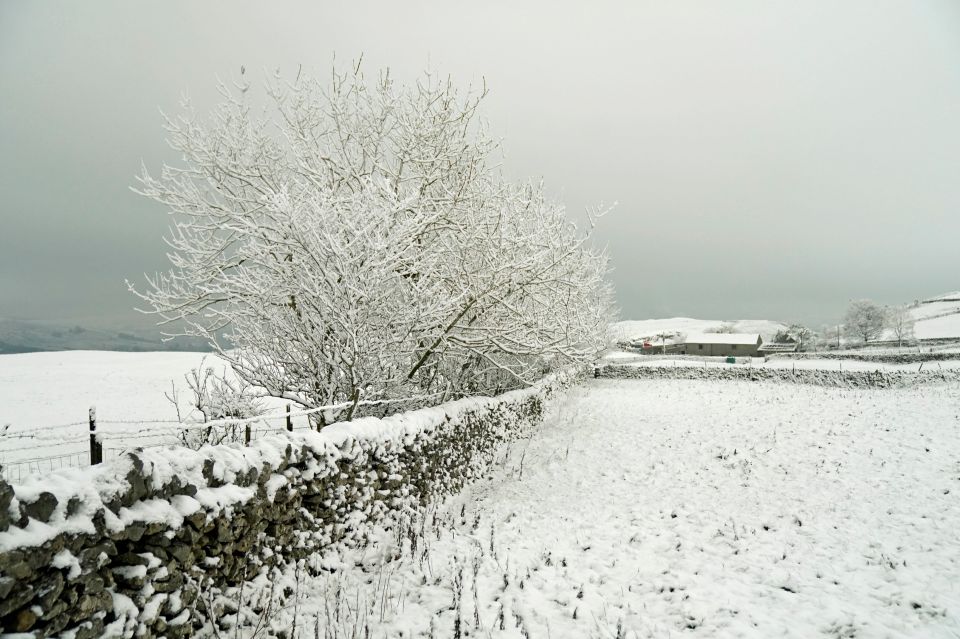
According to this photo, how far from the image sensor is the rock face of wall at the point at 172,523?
2596 mm

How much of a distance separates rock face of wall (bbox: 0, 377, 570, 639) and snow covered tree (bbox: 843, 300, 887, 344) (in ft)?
298

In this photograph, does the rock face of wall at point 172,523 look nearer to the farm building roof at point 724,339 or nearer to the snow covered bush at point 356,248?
the snow covered bush at point 356,248

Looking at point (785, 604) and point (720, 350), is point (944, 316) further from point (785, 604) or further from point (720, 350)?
point (785, 604)

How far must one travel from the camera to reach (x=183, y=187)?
29.6 ft

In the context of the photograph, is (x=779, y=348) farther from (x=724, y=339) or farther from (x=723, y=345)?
(x=723, y=345)

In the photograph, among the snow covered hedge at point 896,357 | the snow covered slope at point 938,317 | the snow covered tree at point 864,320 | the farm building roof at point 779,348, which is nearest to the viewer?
the snow covered hedge at point 896,357

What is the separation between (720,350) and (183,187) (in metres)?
77.6

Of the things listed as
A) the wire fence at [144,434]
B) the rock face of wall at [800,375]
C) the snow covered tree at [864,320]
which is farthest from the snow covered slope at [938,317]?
the wire fence at [144,434]

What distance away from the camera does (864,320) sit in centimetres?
7388

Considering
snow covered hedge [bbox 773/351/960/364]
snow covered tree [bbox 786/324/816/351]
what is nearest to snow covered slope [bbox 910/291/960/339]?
snow covered tree [bbox 786/324/816/351]

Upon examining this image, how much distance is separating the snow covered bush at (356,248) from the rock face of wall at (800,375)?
969 inches

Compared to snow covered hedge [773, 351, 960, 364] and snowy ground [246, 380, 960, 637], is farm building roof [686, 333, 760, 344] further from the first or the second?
snowy ground [246, 380, 960, 637]

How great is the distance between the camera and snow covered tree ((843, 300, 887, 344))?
239ft

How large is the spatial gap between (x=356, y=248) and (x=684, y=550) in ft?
22.2
